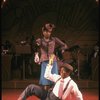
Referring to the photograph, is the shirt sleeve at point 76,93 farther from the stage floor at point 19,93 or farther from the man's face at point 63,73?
the stage floor at point 19,93

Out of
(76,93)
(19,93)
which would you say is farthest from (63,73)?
(19,93)

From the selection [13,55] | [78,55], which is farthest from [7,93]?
[78,55]

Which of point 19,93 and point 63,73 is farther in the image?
point 19,93

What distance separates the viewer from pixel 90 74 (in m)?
12.1

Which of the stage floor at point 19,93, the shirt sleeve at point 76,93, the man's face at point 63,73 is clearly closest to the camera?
the shirt sleeve at point 76,93

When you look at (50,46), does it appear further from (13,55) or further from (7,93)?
(13,55)

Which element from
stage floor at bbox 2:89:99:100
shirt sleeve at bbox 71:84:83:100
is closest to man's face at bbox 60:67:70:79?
shirt sleeve at bbox 71:84:83:100

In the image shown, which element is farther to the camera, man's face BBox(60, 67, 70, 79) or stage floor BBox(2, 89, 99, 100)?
stage floor BBox(2, 89, 99, 100)

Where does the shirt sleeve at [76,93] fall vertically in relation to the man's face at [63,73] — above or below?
below

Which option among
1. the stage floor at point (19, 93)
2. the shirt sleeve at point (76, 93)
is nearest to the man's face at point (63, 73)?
the shirt sleeve at point (76, 93)

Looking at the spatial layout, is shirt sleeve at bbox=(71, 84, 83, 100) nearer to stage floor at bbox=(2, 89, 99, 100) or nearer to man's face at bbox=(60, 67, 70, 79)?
man's face at bbox=(60, 67, 70, 79)

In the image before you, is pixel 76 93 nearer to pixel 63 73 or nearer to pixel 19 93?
pixel 63 73

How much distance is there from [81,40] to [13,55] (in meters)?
2.15

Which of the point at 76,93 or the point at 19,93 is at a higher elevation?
the point at 76,93
